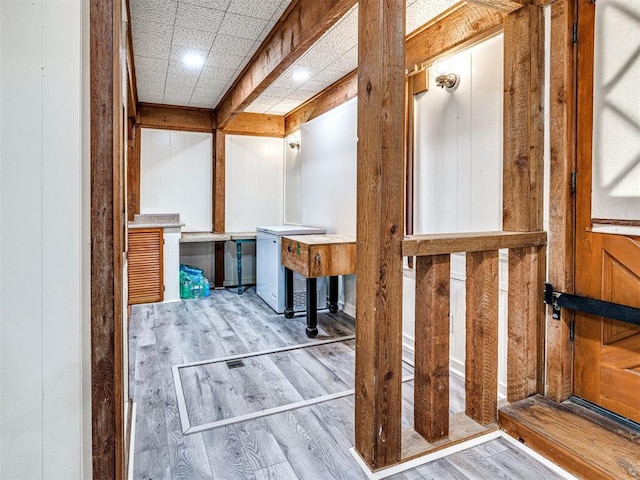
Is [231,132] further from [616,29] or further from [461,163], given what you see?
[616,29]

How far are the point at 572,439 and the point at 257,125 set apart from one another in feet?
17.2

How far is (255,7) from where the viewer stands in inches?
104

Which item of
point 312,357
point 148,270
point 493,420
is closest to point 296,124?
point 148,270

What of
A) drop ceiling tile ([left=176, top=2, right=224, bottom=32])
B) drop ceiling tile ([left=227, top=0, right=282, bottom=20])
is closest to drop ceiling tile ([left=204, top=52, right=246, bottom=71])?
drop ceiling tile ([left=176, top=2, right=224, bottom=32])

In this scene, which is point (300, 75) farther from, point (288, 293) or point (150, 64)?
point (288, 293)

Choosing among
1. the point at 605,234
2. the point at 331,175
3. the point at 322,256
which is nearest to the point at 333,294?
the point at 322,256

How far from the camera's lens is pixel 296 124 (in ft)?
18.2

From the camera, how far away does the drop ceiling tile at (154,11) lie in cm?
256

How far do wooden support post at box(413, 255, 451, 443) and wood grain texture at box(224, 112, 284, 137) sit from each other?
14.7 ft

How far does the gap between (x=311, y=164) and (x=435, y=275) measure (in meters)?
3.33

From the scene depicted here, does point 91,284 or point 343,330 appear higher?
point 91,284

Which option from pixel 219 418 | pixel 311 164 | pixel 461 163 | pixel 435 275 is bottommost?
pixel 219 418

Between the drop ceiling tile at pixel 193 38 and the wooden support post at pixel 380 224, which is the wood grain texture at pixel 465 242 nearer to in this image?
the wooden support post at pixel 380 224
